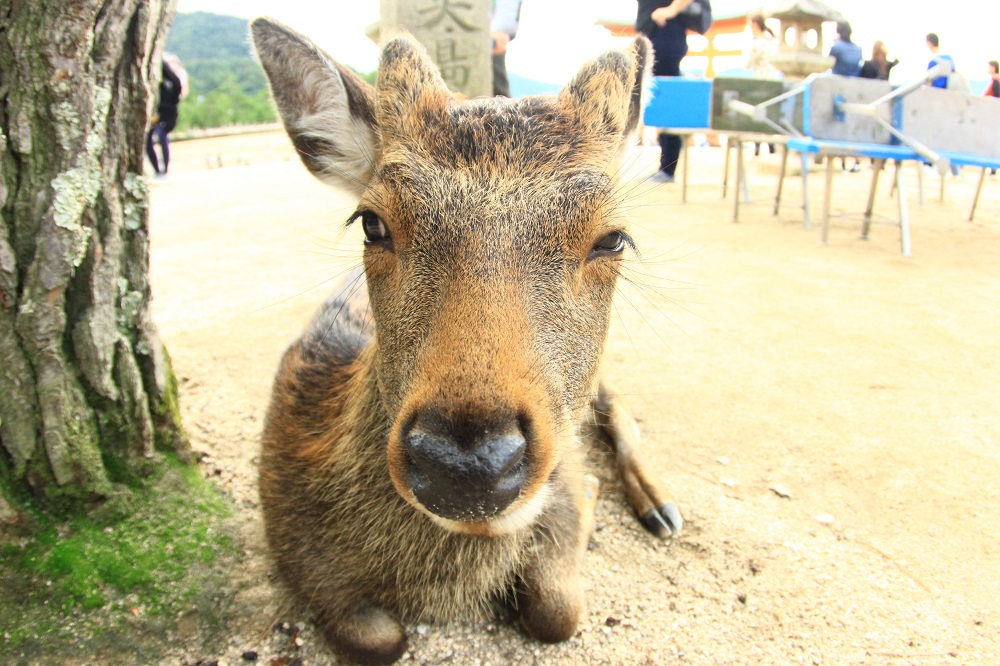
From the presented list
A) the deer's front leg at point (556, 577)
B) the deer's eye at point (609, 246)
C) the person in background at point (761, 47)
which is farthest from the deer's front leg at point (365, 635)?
the person in background at point (761, 47)

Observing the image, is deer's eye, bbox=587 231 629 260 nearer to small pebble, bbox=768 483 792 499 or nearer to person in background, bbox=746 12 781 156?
small pebble, bbox=768 483 792 499

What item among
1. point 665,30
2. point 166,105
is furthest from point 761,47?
point 166,105

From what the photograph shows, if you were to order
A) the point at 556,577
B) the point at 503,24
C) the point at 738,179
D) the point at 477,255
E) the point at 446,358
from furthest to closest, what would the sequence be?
the point at 738,179 < the point at 503,24 < the point at 556,577 < the point at 477,255 < the point at 446,358

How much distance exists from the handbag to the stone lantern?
37.8 ft

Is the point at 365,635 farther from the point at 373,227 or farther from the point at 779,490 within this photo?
the point at 779,490

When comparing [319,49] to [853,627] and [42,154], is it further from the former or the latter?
[853,627]

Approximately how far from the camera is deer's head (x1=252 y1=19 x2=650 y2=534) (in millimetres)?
1661

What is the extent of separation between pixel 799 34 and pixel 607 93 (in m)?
20.5

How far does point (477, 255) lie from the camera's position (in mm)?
1905

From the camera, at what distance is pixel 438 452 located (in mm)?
1610

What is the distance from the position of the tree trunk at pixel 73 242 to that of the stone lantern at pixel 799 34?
66.2ft

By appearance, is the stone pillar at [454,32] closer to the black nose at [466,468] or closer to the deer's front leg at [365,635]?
the deer's front leg at [365,635]

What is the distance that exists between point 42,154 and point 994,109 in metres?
9.05

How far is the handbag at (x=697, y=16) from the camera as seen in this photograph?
9227 millimetres
